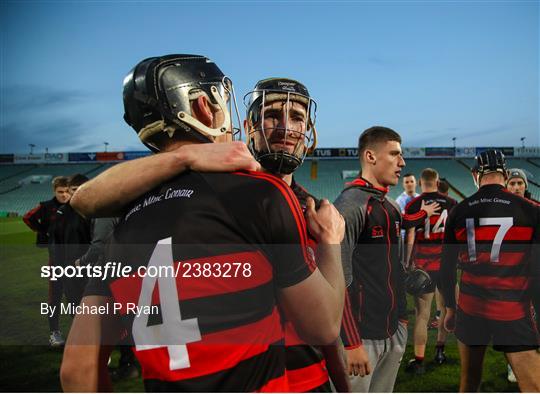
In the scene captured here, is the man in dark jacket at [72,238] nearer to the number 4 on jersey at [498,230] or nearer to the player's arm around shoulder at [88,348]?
Result: the player's arm around shoulder at [88,348]

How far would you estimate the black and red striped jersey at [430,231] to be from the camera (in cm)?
658

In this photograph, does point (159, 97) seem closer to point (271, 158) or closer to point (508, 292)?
point (271, 158)

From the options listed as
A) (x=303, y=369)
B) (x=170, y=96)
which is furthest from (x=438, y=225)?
(x=170, y=96)

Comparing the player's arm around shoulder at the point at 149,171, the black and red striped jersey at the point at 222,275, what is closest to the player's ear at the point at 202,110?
the player's arm around shoulder at the point at 149,171

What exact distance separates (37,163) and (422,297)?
4451 cm

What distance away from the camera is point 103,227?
408 cm

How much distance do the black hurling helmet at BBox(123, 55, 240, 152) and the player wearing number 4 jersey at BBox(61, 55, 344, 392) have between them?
15 millimetres

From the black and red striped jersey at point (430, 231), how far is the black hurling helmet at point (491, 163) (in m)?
2.64

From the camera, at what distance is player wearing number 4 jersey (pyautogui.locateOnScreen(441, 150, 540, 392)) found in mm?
3543

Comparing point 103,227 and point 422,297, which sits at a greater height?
point 103,227

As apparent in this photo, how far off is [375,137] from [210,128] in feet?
8.42

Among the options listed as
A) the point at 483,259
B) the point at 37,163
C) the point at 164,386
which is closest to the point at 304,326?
the point at 164,386

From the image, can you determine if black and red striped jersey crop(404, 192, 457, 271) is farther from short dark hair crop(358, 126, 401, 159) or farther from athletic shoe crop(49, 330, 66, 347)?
athletic shoe crop(49, 330, 66, 347)

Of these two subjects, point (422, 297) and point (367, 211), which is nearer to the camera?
point (367, 211)
